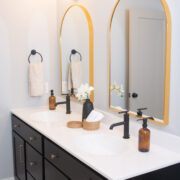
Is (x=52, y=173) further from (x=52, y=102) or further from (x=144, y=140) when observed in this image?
(x=52, y=102)

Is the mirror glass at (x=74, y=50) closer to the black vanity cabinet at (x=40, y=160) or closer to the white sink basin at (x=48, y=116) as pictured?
the white sink basin at (x=48, y=116)

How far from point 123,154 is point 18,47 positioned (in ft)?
5.81

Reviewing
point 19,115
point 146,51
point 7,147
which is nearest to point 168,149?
point 146,51

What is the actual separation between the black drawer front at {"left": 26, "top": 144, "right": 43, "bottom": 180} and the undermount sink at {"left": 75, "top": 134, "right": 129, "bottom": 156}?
1.46 feet

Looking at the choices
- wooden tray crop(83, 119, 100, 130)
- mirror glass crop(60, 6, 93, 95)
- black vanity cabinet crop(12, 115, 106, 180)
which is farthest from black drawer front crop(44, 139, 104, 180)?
mirror glass crop(60, 6, 93, 95)

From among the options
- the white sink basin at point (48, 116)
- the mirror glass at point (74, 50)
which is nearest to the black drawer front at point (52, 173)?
the white sink basin at point (48, 116)

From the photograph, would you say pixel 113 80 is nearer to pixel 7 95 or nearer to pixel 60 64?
pixel 60 64

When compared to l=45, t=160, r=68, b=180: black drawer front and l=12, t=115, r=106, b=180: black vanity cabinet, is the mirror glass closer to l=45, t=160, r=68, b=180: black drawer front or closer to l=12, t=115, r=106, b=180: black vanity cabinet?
l=12, t=115, r=106, b=180: black vanity cabinet

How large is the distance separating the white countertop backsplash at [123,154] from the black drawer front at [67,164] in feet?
0.15

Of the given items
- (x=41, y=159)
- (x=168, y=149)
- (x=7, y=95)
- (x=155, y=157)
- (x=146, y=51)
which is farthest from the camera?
(x=7, y=95)

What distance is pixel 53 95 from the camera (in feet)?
9.28

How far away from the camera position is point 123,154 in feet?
4.84

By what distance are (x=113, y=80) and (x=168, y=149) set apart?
0.71 meters

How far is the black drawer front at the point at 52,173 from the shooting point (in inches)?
66.9
